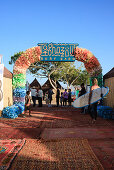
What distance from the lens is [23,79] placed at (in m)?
13.0

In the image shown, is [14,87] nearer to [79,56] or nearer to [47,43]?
[47,43]

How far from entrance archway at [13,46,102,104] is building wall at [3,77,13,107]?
14.5 inches

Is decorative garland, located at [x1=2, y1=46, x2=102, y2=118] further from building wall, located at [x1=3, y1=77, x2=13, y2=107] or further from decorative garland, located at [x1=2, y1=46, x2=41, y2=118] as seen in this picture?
building wall, located at [x1=3, y1=77, x2=13, y2=107]

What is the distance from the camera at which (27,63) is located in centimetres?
1338

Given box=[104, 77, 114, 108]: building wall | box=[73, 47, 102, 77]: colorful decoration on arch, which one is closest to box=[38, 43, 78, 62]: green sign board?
box=[73, 47, 102, 77]: colorful decoration on arch

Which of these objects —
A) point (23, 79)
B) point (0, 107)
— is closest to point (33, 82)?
point (23, 79)

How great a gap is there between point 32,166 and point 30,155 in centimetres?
59

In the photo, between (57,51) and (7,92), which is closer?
(7,92)

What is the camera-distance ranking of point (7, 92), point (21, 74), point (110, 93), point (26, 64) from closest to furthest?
point (110, 93) → point (7, 92) → point (21, 74) → point (26, 64)

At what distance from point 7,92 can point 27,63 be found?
279 cm

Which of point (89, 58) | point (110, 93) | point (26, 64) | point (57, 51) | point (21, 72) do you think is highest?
point (57, 51)

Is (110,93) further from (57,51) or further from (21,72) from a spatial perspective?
(21,72)

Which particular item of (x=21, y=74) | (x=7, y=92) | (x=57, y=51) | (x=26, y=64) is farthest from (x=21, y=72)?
(x=57, y=51)

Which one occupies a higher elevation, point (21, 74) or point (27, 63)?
point (27, 63)
